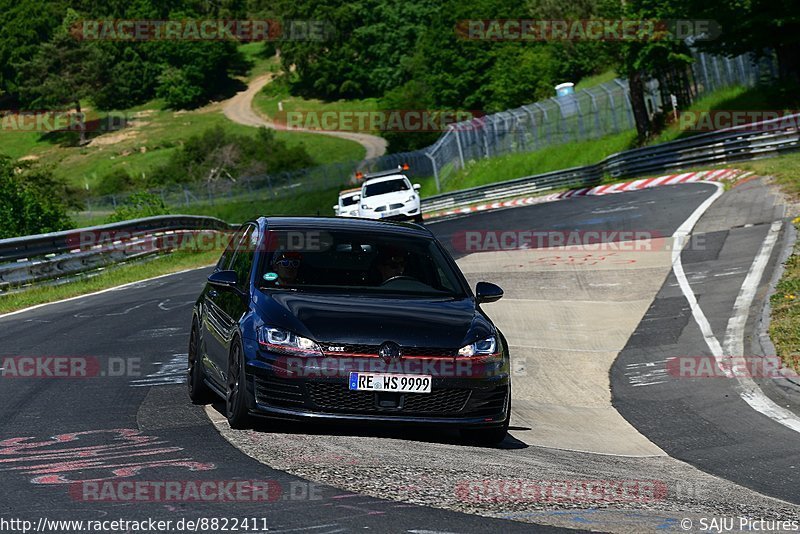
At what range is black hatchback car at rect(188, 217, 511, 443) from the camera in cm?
813

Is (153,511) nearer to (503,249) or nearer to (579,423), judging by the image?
(579,423)

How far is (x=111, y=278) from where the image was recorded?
25922mm

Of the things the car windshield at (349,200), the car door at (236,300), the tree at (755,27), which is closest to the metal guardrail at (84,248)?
the car windshield at (349,200)

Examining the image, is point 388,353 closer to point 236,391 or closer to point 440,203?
point 236,391

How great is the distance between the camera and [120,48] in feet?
501

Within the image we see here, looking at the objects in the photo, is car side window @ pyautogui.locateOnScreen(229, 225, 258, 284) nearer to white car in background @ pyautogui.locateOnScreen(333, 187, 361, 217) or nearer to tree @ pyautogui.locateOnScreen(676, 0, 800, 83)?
tree @ pyautogui.locateOnScreen(676, 0, 800, 83)

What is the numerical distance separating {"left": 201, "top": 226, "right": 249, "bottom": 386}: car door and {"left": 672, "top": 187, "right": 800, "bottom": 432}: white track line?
441 cm

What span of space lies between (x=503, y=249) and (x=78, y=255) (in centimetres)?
826

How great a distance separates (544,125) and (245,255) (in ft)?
165

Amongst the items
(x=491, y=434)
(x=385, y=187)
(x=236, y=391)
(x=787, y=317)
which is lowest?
(x=385, y=187)

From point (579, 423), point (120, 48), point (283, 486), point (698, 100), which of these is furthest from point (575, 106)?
point (120, 48)

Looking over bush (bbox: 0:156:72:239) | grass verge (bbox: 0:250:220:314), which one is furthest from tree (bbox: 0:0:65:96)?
grass verge (bbox: 0:250:220:314)

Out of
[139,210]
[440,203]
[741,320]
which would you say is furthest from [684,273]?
[440,203]

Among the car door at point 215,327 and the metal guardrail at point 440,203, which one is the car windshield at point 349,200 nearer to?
the metal guardrail at point 440,203
